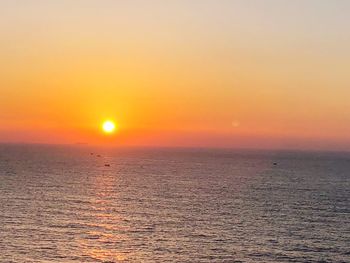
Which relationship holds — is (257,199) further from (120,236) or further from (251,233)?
(120,236)

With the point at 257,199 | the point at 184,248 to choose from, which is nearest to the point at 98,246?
the point at 184,248

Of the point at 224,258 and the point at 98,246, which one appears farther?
the point at 98,246

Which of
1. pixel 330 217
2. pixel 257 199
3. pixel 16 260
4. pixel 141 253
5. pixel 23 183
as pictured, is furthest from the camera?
pixel 23 183

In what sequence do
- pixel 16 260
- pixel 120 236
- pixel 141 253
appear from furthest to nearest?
pixel 120 236
pixel 141 253
pixel 16 260

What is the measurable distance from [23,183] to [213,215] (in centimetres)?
9338

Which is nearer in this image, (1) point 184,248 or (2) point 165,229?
(1) point 184,248

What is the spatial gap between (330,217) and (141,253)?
55.7 metres

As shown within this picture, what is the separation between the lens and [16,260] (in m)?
76.7

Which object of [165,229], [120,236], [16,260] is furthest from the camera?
[165,229]

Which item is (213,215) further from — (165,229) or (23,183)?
(23,183)

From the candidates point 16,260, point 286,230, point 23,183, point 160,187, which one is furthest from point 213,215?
point 23,183

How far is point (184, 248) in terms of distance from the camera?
86750 millimetres

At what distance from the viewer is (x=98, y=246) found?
285 ft

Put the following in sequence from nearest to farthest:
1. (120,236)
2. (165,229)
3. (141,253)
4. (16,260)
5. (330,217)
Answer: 1. (16,260)
2. (141,253)
3. (120,236)
4. (165,229)
5. (330,217)
